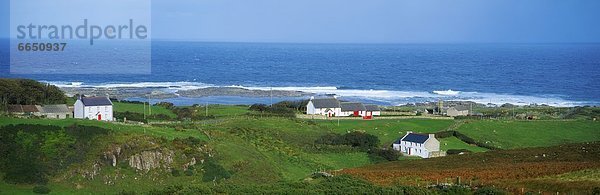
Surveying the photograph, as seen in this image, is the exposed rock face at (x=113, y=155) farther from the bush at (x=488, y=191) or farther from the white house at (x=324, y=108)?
the white house at (x=324, y=108)

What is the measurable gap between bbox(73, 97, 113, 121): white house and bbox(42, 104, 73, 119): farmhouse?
0.85m

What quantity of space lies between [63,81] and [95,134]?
87.5m

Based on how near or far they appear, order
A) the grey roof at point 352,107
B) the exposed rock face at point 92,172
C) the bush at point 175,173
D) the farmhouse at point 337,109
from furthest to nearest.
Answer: the grey roof at point 352,107
the farmhouse at point 337,109
the bush at point 175,173
the exposed rock face at point 92,172

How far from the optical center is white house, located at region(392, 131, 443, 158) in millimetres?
56766

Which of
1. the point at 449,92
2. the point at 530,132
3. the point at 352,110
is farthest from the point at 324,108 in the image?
the point at 449,92

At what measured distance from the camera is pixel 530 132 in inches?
2726

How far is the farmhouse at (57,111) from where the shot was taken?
197 ft

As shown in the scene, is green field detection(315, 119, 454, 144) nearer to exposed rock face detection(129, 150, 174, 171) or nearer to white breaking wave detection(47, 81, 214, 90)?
exposed rock face detection(129, 150, 174, 171)

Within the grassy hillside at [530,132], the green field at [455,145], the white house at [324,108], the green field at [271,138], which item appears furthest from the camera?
the white house at [324,108]

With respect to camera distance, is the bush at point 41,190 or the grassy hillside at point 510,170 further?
the bush at point 41,190

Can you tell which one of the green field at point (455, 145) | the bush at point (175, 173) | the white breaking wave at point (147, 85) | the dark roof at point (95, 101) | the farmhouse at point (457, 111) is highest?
the dark roof at point (95, 101)

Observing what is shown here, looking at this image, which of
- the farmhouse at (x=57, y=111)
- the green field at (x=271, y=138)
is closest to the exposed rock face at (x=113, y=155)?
the green field at (x=271, y=138)

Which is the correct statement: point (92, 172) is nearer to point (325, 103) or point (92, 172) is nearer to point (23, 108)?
point (23, 108)

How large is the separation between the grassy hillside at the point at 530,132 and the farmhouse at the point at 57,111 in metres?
35.8
